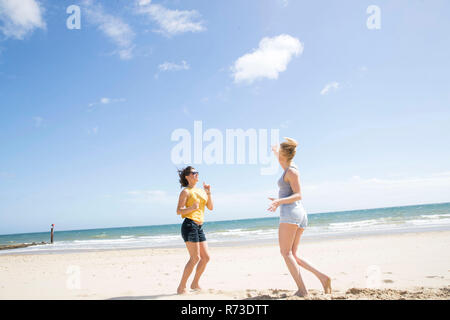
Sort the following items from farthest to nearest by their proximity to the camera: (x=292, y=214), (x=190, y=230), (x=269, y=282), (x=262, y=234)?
1. (x=262, y=234)
2. (x=269, y=282)
3. (x=190, y=230)
4. (x=292, y=214)

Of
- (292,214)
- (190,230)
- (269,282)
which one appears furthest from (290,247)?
(269,282)

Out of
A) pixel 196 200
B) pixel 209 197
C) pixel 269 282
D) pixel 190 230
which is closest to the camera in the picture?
pixel 190 230

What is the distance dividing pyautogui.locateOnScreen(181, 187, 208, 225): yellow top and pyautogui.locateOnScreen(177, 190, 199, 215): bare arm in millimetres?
67

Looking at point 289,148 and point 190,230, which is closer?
point 289,148

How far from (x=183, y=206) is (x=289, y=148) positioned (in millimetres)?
1675

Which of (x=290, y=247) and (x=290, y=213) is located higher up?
(x=290, y=213)

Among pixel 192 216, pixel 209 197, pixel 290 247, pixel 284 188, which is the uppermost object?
pixel 284 188

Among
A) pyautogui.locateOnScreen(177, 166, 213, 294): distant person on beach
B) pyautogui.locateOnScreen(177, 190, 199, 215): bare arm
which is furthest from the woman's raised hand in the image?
pyautogui.locateOnScreen(177, 190, 199, 215): bare arm

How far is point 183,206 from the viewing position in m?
3.95

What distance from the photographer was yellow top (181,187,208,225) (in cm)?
396

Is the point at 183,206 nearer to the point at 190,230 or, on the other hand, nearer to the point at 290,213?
the point at 190,230

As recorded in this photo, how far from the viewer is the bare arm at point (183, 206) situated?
3.88 m

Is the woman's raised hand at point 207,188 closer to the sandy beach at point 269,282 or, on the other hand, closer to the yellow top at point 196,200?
the yellow top at point 196,200
